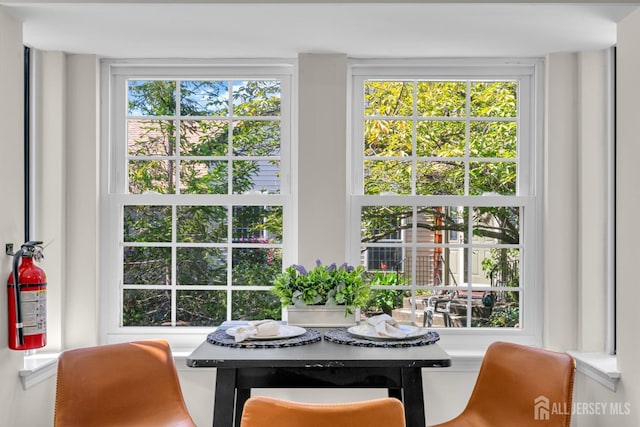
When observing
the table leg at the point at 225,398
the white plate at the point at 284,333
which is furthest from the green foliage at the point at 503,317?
the table leg at the point at 225,398

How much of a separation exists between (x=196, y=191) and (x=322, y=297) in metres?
1.10

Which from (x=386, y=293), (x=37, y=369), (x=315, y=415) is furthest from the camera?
(x=386, y=293)

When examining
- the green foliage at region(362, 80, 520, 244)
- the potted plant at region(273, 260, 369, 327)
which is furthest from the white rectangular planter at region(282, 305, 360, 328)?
the green foliage at region(362, 80, 520, 244)

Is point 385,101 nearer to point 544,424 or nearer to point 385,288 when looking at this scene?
point 385,288

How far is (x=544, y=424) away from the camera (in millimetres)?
2471

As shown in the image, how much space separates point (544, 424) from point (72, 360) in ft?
6.44

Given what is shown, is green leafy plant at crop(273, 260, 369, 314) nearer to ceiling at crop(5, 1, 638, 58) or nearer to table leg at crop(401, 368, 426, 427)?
table leg at crop(401, 368, 426, 427)

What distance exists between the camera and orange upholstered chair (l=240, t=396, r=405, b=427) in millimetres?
1860

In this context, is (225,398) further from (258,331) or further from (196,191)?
(196,191)

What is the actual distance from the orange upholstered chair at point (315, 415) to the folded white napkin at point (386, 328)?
0.76 m

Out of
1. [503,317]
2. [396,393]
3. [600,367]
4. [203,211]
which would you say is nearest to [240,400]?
[396,393]

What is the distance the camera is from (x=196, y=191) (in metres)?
3.60

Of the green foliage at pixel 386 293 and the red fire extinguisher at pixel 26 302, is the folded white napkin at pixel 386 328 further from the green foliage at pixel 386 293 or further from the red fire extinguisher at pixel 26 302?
the red fire extinguisher at pixel 26 302

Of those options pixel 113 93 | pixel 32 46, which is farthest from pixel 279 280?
pixel 32 46
